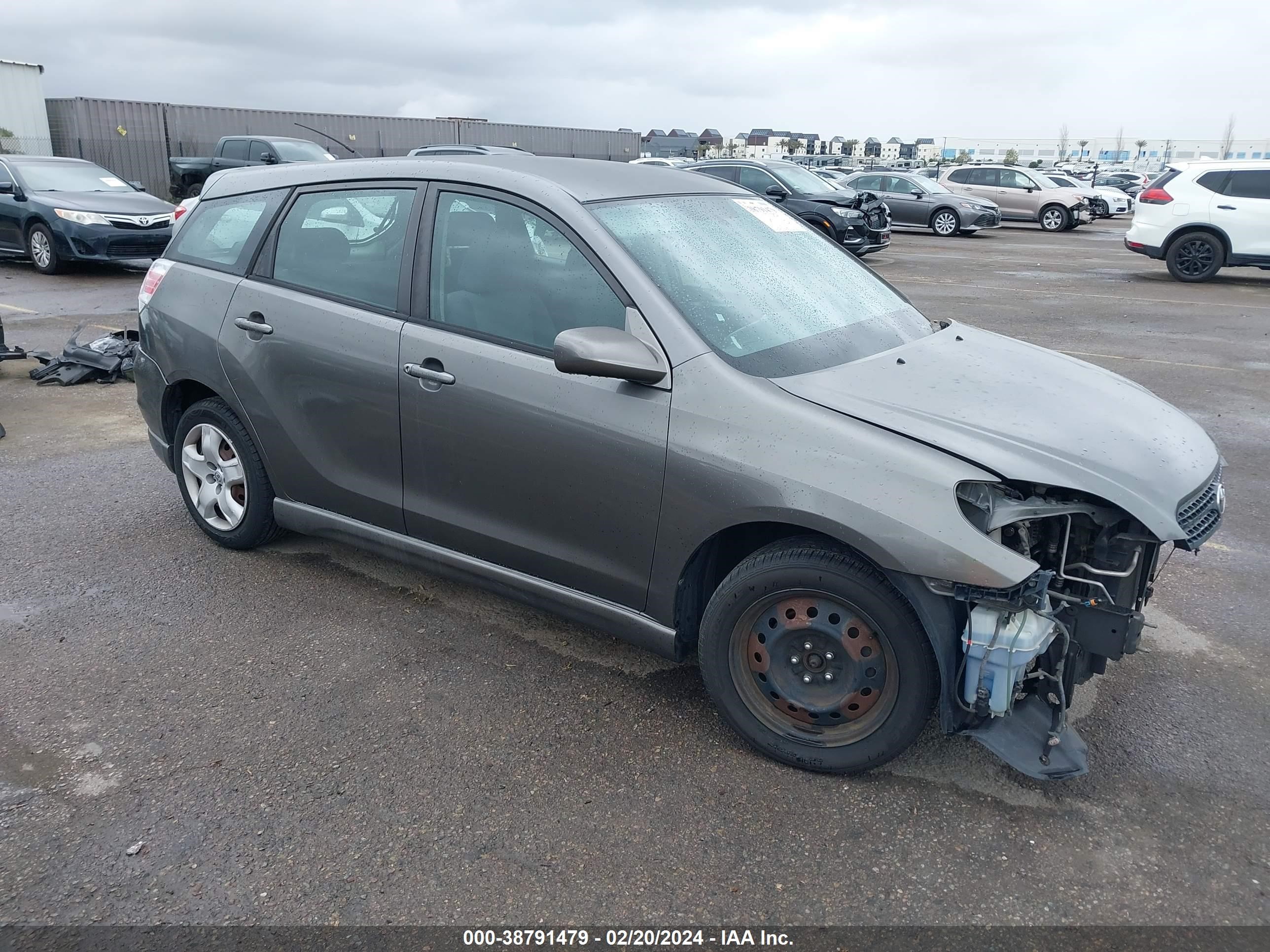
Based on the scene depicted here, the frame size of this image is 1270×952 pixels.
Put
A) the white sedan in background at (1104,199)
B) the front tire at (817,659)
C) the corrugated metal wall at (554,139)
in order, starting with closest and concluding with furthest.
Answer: the front tire at (817,659) < the white sedan in background at (1104,199) < the corrugated metal wall at (554,139)

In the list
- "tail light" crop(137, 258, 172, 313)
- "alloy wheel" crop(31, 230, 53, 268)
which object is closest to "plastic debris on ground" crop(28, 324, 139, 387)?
"tail light" crop(137, 258, 172, 313)

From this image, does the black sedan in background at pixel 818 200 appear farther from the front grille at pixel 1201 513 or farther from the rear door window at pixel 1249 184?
the front grille at pixel 1201 513

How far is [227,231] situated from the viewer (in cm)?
441

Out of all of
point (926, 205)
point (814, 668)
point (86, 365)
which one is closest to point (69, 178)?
point (86, 365)

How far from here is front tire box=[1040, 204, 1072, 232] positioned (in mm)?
26250

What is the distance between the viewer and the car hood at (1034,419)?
107 inches

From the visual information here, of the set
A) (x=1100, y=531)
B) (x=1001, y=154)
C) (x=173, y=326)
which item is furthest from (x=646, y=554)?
(x=1001, y=154)

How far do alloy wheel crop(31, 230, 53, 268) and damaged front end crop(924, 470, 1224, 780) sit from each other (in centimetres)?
1435

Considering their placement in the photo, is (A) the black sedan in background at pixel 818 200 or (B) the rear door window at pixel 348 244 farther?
(A) the black sedan in background at pixel 818 200

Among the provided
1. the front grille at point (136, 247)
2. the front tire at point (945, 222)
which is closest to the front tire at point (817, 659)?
the front grille at point (136, 247)

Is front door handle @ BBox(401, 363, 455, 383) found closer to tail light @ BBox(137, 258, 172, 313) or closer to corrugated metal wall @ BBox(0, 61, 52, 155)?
tail light @ BBox(137, 258, 172, 313)

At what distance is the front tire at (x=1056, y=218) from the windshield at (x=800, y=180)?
10.3 metres

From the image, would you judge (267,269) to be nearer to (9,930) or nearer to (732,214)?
(732,214)

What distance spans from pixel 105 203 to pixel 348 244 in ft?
39.0
